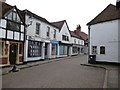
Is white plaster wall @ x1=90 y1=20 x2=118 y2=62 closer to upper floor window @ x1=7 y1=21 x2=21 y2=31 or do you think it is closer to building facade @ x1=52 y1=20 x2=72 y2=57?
upper floor window @ x1=7 y1=21 x2=21 y2=31

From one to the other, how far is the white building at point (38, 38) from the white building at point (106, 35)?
22.2 ft

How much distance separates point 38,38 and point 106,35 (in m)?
8.90

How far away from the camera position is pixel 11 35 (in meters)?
14.0

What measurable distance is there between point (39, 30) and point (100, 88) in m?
14.5

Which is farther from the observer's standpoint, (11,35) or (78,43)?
(78,43)

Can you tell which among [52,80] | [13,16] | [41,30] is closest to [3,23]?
[13,16]

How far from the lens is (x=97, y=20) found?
18672 millimetres

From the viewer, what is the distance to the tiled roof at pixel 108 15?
16969mm

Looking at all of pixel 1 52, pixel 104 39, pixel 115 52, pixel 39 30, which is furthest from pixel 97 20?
pixel 1 52

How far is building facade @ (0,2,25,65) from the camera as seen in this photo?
12971 mm

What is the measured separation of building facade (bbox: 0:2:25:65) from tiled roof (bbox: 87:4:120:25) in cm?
968

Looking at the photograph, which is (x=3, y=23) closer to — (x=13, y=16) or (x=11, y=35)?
(x=11, y=35)

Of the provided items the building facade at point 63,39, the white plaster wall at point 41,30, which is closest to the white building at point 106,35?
the white plaster wall at point 41,30

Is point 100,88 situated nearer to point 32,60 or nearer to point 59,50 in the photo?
point 32,60
